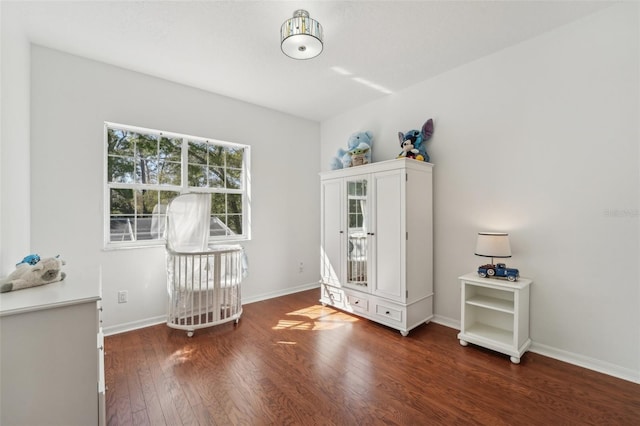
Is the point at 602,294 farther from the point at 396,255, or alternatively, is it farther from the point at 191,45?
the point at 191,45

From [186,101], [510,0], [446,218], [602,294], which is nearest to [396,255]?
[446,218]

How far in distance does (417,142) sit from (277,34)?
1.77 metres

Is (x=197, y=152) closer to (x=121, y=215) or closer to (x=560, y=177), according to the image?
(x=121, y=215)

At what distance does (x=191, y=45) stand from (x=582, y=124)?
10.8ft

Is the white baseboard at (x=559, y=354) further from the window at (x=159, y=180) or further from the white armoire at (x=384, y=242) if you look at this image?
the window at (x=159, y=180)

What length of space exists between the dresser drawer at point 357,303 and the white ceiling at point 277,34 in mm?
2476

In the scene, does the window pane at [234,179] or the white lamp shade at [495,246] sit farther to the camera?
the window pane at [234,179]

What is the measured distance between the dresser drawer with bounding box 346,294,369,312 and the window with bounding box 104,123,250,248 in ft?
5.29

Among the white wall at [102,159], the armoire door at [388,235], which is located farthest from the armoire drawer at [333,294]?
the white wall at [102,159]

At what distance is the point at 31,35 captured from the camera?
7.43ft

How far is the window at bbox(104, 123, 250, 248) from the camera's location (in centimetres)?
284

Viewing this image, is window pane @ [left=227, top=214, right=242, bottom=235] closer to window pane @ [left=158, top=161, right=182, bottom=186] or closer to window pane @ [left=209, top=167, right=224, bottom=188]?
window pane @ [left=209, top=167, right=224, bottom=188]

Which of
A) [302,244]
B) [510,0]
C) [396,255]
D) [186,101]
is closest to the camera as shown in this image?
[510,0]

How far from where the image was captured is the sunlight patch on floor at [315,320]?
2891 millimetres
